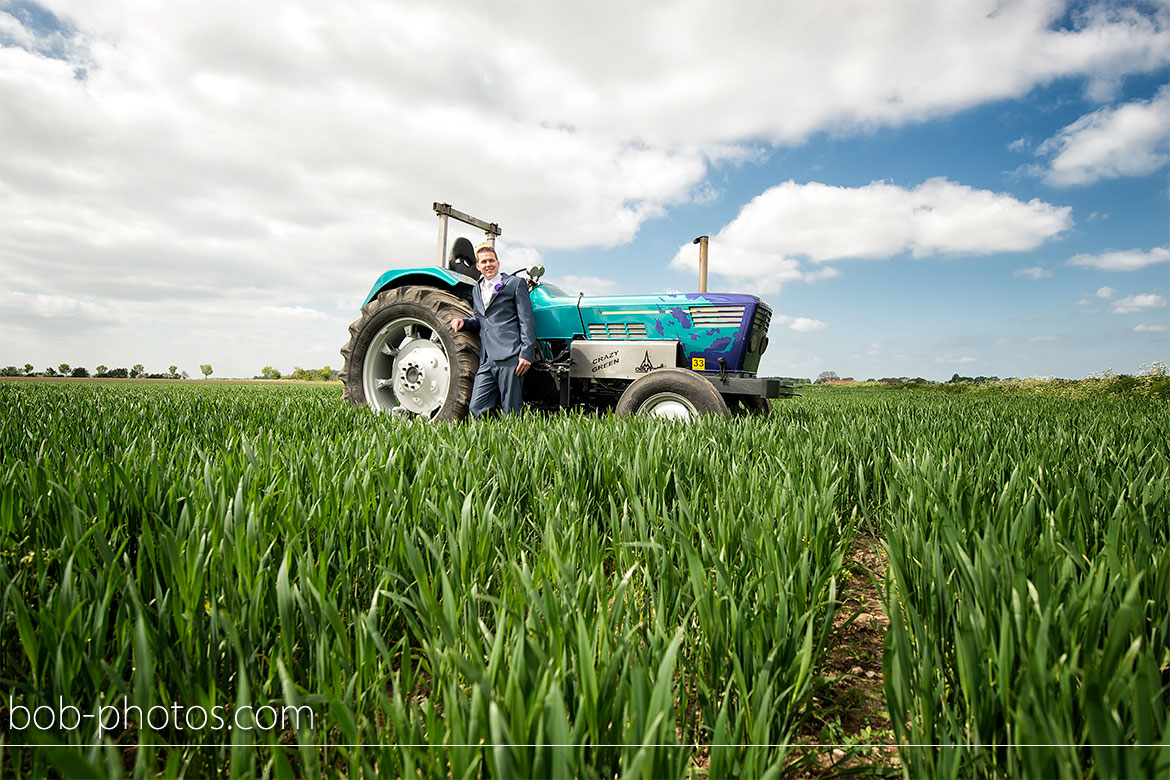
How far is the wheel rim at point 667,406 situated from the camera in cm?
422

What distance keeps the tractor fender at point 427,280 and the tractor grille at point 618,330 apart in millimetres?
1214

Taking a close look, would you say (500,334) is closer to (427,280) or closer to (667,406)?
(427,280)

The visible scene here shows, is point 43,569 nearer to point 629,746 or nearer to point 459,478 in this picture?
point 459,478

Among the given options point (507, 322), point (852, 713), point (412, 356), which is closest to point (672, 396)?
point (507, 322)

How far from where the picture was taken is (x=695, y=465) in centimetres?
238

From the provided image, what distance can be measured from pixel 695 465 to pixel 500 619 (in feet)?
5.31

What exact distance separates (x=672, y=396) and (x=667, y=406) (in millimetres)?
87

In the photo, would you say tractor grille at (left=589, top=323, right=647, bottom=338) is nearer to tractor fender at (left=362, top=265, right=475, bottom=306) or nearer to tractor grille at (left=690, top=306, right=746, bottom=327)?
tractor grille at (left=690, top=306, right=746, bottom=327)

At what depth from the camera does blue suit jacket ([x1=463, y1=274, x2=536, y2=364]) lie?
4586 mm

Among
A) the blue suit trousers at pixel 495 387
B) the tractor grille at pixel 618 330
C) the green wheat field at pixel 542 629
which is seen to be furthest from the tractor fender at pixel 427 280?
the green wheat field at pixel 542 629

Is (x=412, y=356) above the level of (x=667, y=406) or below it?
above

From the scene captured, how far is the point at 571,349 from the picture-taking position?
483 cm

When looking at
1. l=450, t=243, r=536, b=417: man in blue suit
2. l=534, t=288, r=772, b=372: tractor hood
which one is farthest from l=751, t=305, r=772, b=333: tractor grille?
l=450, t=243, r=536, b=417: man in blue suit

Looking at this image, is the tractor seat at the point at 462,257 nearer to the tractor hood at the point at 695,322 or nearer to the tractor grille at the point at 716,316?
the tractor hood at the point at 695,322
